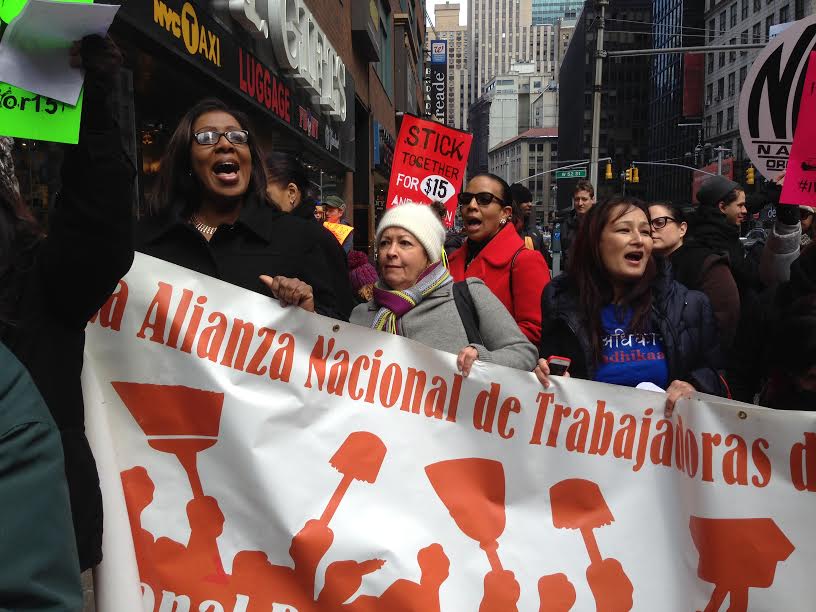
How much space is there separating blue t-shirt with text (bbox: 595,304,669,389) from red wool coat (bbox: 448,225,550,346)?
1.03m

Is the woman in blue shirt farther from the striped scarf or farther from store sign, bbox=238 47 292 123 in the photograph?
store sign, bbox=238 47 292 123

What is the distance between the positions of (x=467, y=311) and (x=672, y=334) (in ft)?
2.45

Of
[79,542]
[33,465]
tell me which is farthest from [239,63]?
[33,465]

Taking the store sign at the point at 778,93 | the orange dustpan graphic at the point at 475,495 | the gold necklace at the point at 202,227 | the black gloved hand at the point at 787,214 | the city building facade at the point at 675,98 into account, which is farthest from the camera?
the city building facade at the point at 675,98

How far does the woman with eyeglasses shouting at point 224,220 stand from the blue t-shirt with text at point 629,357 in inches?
39.7

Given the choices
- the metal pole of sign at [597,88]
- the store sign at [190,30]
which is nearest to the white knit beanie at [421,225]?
the store sign at [190,30]

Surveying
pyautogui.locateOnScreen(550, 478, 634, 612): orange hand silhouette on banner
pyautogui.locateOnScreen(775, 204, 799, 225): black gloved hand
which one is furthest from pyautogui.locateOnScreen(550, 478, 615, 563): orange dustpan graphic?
pyautogui.locateOnScreen(775, 204, 799, 225): black gloved hand

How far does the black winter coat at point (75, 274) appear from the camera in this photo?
1.74 m

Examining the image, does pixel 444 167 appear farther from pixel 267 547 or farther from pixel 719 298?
pixel 267 547

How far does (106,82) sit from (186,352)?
97cm

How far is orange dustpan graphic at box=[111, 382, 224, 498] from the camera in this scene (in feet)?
7.87

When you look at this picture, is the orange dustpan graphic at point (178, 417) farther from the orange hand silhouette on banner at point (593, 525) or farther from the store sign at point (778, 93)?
the store sign at point (778, 93)

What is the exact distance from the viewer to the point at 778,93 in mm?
4172

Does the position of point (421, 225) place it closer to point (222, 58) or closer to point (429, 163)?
point (429, 163)
